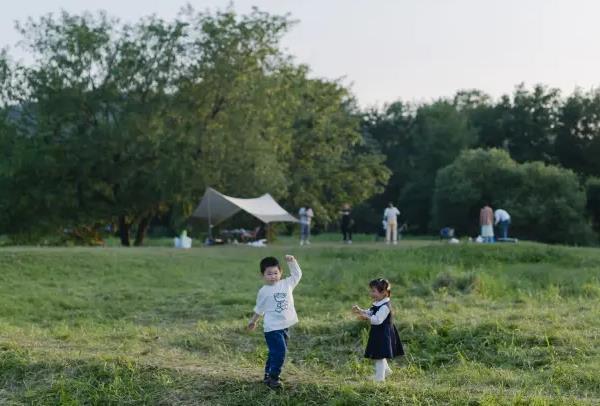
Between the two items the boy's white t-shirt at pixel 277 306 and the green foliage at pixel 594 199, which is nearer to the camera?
the boy's white t-shirt at pixel 277 306

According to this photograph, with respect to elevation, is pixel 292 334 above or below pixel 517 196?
below

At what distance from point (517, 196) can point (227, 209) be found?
1663cm

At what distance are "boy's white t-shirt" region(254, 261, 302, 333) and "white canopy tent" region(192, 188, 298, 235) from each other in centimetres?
2410

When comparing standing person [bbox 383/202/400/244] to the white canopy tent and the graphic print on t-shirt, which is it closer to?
the white canopy tent

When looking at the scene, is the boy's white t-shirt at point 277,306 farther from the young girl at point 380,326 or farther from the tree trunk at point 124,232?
the tree trunk at point 124,232

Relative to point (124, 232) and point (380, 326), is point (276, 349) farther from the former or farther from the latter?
point (124, 232)

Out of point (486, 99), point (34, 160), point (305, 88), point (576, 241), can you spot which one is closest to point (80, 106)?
point (34, 160)

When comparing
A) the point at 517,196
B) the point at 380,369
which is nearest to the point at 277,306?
the point at 380,369

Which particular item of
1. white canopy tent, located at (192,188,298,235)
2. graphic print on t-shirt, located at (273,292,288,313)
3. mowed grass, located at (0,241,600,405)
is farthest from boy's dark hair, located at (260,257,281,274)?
white canopy tent, located at (192,188,298,235)

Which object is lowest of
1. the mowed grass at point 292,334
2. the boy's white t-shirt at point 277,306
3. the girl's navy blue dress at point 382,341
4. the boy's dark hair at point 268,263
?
the mowed grass at point 292,334

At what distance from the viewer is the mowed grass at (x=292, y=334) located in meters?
7.73

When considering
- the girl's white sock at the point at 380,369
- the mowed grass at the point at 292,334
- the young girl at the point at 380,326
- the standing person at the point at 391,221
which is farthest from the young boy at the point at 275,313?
the standing person at the point at 391,221

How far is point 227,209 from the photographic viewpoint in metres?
32.0

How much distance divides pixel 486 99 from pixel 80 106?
3763 centimetres
